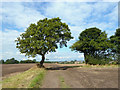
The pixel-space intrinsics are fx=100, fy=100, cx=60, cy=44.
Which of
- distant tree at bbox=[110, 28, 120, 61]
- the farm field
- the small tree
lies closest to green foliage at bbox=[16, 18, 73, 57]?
the small tree

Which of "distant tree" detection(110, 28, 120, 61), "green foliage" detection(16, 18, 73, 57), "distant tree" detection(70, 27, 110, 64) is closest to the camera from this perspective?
"green foliage" detection(16, 18, 73, 57)

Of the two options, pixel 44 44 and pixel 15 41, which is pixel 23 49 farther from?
pixel 44 44

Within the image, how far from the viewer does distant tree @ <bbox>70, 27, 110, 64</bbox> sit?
28620mm

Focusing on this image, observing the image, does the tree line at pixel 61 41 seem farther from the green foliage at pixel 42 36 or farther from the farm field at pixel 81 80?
the farm field at pixel 81 80

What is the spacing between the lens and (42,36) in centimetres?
2091

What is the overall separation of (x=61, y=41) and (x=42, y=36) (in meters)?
5.08

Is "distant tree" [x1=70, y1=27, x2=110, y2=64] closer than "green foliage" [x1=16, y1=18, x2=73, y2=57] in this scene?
No

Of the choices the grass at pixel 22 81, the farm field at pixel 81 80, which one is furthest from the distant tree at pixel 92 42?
the grass at pixel 22 81

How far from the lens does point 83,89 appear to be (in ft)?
21.7

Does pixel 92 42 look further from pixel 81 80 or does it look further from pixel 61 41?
pixel 81 80

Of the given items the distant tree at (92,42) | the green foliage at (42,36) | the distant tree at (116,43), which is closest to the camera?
the green foliage at (42,36)

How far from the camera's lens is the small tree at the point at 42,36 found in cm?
1995

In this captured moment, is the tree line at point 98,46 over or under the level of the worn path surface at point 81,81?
over

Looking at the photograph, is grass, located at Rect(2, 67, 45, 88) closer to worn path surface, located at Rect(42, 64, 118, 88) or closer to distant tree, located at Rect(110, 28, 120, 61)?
worn path surface, located at Rect(42, 64, 118, 88)
